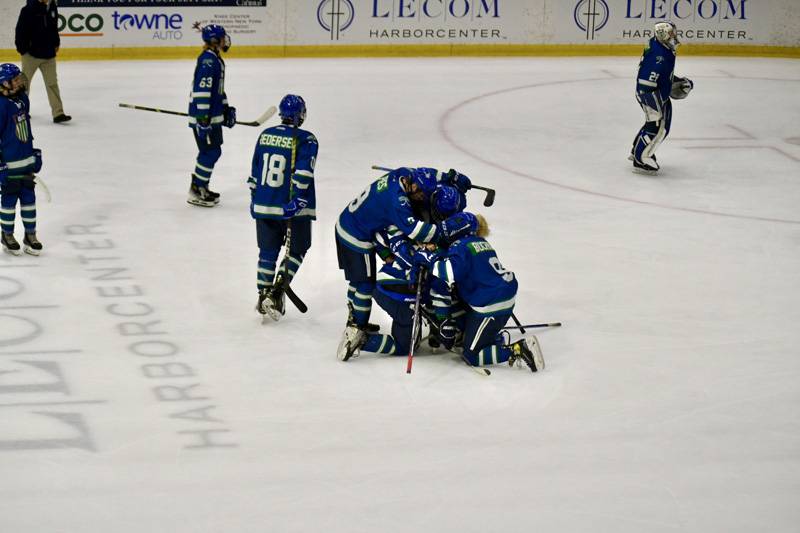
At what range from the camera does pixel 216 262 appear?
854 cm

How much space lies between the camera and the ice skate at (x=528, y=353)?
6.56m

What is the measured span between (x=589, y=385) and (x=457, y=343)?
0.77m

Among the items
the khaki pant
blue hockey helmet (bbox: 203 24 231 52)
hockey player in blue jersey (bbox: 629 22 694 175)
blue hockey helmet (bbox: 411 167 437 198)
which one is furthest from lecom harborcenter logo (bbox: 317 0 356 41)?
blue hockey helmet (bbox: 411 167 437 198)

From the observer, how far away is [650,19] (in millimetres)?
17891

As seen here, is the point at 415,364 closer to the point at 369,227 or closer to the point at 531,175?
the point at 369,227

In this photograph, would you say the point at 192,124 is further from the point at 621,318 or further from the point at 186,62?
the point at 186,62

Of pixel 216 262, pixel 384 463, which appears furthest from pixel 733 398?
pixel 216 262

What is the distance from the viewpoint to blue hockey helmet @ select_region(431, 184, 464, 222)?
6574 millimetres

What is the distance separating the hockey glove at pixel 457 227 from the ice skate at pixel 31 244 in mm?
3411

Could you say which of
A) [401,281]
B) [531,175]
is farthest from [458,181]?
[531,175]

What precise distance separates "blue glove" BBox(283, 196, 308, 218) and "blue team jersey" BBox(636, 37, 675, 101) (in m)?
5.03

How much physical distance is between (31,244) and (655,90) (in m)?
5.88

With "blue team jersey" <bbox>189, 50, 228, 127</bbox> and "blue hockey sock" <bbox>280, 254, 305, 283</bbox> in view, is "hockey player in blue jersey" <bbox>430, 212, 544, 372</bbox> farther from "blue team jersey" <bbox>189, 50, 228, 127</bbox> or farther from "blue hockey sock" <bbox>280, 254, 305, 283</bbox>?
"blue team jersey" <bbox>189, 50, 228, 127</bbox>

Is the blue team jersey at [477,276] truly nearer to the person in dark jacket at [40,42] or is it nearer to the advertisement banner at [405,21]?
the person in dark jacket at [40,42]
